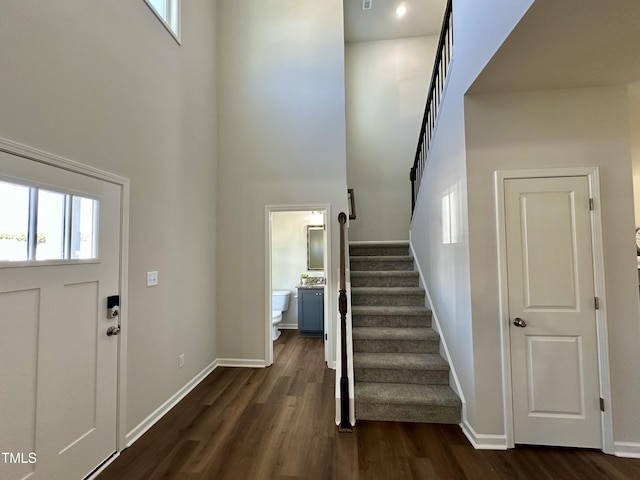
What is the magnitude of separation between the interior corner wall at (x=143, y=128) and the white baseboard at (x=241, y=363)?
16cm

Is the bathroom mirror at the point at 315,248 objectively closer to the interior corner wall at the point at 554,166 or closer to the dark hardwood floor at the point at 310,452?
the dark hardwood floor at the point at 310,452

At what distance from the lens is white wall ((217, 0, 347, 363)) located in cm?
361

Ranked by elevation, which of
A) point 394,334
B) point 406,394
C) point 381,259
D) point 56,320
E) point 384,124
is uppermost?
point 384,124

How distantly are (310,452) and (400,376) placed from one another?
3.41 ft

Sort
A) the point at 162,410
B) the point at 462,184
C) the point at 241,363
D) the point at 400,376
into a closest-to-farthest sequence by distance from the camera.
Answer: the point at 462,184 < the point at 162,410 < the point at 400,376 < the point at 241,363

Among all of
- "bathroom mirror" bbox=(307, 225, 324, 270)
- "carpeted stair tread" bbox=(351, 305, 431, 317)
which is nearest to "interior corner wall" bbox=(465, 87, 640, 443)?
"carpeted stair tread" bbox=(351, 305, 431, 317)

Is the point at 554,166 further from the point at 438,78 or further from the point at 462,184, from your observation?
the point at 438,78

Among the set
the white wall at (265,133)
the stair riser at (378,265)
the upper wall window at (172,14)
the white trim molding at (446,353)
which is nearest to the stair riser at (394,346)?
the white trim molding at (446,353)

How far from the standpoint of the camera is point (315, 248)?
5320 mm

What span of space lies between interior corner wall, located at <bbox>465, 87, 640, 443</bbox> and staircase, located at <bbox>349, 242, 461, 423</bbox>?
0.46 m

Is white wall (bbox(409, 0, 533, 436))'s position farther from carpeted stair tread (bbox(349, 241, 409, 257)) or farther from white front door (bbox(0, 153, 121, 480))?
white front door (bbox(0, 153, 121, 480))

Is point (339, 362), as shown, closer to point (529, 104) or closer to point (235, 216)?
point (235, 216)

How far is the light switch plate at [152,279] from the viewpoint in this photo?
7.84 ft

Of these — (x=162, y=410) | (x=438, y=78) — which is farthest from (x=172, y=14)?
(x=162, y=410)
